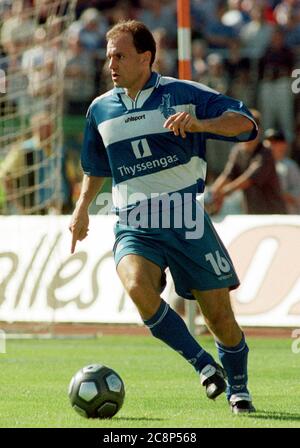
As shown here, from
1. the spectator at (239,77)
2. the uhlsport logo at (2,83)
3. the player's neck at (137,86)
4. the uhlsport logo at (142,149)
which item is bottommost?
the spectator at (239,77)

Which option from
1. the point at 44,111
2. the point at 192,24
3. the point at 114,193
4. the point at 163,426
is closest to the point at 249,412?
the point at 163,426

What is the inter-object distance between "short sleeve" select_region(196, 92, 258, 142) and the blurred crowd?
383 inches

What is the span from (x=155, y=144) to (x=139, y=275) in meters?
0.91

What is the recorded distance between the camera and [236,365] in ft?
25.8

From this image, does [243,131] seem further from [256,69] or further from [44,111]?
[256,69]

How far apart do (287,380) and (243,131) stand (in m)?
2.94

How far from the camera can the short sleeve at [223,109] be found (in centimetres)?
764

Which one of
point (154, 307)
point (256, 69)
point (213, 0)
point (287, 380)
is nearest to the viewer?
point (154, 307)

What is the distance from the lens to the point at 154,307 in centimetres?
768

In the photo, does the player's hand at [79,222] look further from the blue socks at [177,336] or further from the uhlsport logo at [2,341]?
the uhlsport logo at [2,341]

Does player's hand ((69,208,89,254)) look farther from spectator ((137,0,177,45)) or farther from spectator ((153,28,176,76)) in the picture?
spectator ((137,0,177,45))

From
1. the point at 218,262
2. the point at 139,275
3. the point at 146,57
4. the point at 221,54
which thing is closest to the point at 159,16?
the point at 221,54

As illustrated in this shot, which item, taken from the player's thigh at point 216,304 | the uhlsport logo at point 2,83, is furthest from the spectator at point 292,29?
the player's thigh at point 216,304

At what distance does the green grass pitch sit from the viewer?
24.5 feet
